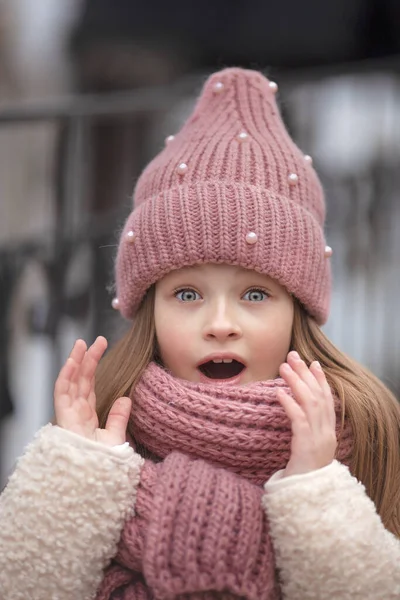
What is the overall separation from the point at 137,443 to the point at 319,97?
182 centimetres

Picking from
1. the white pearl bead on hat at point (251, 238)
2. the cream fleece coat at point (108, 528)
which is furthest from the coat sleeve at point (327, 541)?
the white pearl bead on hat at point (251, 238)

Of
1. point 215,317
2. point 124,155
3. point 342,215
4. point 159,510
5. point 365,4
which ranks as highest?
point 365,4

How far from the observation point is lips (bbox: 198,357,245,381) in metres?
1.17

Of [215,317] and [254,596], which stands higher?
[215,317]

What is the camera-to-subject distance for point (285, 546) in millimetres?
995

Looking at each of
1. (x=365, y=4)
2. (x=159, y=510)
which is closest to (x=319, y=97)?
(x=365, y=4)

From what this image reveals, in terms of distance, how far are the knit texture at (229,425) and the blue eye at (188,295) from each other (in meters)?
0.13

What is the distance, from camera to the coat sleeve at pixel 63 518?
1008 mm

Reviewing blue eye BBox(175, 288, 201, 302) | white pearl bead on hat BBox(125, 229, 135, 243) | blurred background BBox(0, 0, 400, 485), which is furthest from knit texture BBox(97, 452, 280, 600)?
blurred background BBox(0, 0, 400, 485)

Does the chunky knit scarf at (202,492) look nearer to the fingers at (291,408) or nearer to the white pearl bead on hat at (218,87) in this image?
the fingers at (291,408)

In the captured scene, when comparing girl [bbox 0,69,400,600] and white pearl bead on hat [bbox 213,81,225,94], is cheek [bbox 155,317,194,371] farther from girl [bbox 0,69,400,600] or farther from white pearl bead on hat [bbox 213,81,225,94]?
white pearl bead on hat [bbox 213,81,225,94]

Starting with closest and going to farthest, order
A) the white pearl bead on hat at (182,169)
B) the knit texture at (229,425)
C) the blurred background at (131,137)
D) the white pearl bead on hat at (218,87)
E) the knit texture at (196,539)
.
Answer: the knit texture at (196,539), the knit texture at (229,425), the white pearl bead on hat at (182,169), the white pearl bead on hat at (218,87), the blurred background at (131,137)

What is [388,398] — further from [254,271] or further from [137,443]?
[137,443]

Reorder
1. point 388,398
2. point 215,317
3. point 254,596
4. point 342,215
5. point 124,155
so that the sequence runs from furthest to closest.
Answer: point 124,155, point 342,215, point 388,398, point 215,317, point 254,596
